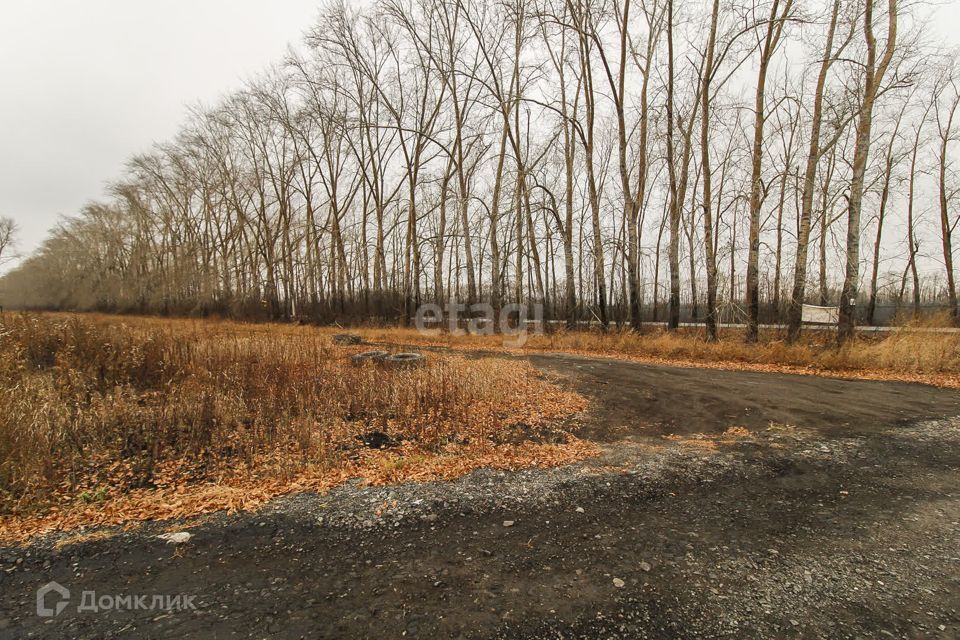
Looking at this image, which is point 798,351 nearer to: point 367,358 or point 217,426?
point 367,358

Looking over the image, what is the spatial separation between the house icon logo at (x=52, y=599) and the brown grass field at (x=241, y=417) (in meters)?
0.90

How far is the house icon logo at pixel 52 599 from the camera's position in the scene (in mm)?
2508

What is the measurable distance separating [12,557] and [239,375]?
16.4 feet

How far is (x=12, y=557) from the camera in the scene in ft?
9.95

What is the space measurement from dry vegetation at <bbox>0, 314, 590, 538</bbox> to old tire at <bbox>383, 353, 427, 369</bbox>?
460 mm

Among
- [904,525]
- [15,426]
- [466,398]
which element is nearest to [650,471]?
[904,525]

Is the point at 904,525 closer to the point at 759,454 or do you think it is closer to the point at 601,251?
the point at 759,454

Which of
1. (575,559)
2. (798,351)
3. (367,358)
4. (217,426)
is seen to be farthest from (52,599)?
(798,351)

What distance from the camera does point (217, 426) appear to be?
19.2ft

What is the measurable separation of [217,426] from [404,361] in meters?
4.77

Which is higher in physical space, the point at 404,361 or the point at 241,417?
the point at 404,361

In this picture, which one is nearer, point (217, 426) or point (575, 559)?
point (575, 559)

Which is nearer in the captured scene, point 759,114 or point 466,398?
point 466,398

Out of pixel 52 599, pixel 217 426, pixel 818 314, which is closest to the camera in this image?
pixel 52 599
